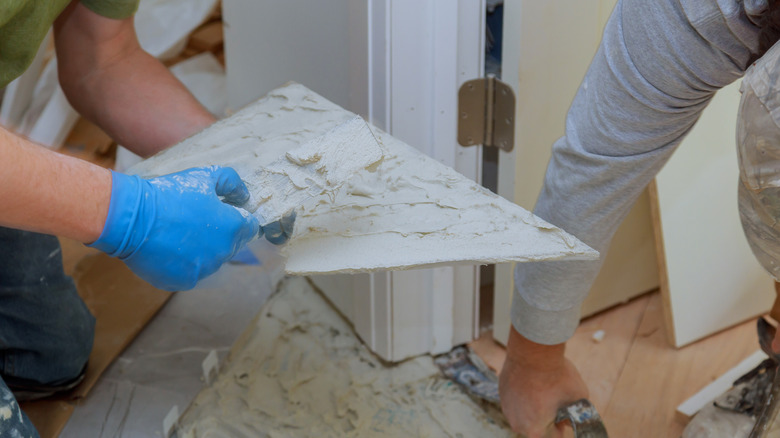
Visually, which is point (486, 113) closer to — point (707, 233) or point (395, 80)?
point (395, 80)

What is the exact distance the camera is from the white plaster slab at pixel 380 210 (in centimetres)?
94

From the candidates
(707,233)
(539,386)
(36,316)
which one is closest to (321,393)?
(539,386)

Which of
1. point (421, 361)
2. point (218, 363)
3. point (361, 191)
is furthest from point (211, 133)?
point (421, 361)

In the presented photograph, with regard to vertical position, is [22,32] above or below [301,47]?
above

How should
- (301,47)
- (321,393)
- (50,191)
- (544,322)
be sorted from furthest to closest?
1. (301,47)
2. (321,393)
3. (544,322)
4. (50,191)

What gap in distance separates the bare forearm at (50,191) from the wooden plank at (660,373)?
1080 mm

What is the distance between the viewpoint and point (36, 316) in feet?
4.77

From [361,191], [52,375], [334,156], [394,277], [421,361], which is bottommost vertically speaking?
[421,361]

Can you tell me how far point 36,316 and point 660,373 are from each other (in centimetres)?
137

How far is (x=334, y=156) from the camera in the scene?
0.95 metres

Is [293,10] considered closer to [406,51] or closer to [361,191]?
[406,51]

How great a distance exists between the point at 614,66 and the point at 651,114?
0.29 feet

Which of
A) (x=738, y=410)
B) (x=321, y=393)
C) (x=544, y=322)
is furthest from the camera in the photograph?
(x=321, y=393)

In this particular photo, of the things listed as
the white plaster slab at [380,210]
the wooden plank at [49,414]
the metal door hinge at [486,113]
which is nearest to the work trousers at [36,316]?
the wooden plank at [49,414]
